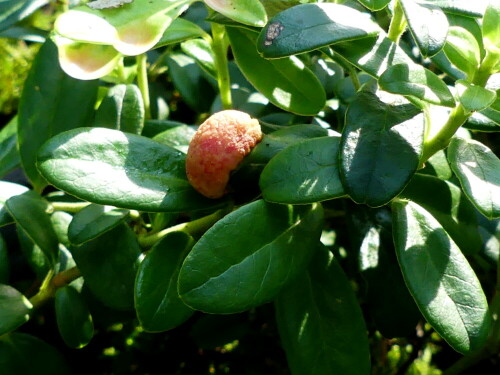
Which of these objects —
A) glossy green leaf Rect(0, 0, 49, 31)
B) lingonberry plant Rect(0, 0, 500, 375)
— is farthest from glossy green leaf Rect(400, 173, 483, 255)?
glossy green leaf Rect(0, 0, 49, 31)

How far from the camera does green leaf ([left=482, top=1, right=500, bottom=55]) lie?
74 cm

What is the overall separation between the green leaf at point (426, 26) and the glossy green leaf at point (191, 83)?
21.1 inches

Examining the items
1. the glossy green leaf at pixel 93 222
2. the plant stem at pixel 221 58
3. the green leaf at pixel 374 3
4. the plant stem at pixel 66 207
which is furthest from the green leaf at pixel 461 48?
the plant stem at pixel 66 207

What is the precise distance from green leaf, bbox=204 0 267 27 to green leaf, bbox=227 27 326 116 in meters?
0.11

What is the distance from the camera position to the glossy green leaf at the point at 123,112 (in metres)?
0.90

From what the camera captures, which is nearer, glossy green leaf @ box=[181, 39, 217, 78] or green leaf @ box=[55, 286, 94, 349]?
green leaf @ box=[55, 286, 94, 349]

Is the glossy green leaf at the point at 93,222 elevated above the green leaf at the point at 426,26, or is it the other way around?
the green leaf at the point at 426,26

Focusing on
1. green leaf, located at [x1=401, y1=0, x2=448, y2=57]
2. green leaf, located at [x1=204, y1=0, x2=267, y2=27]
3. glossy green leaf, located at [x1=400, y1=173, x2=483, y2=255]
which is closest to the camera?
green leaf, located at [x1=401, y1=0, x2=448, y2=57]

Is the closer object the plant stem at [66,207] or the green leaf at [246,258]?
the green leaf at [246,258]

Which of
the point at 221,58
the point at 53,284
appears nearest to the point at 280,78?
the point at 221,58

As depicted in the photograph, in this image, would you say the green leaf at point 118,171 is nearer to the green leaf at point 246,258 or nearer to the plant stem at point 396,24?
the green leaf at point 246,258

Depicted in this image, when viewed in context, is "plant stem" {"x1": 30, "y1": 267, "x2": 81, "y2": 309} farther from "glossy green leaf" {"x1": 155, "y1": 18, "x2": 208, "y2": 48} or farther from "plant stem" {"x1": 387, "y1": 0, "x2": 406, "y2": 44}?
"plant stem" {"x1": 387, "y1": 0, "x2": 406, "y2": 44}

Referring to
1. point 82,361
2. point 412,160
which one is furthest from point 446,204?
point 82,361

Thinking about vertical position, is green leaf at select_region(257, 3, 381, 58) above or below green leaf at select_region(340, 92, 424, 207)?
above
